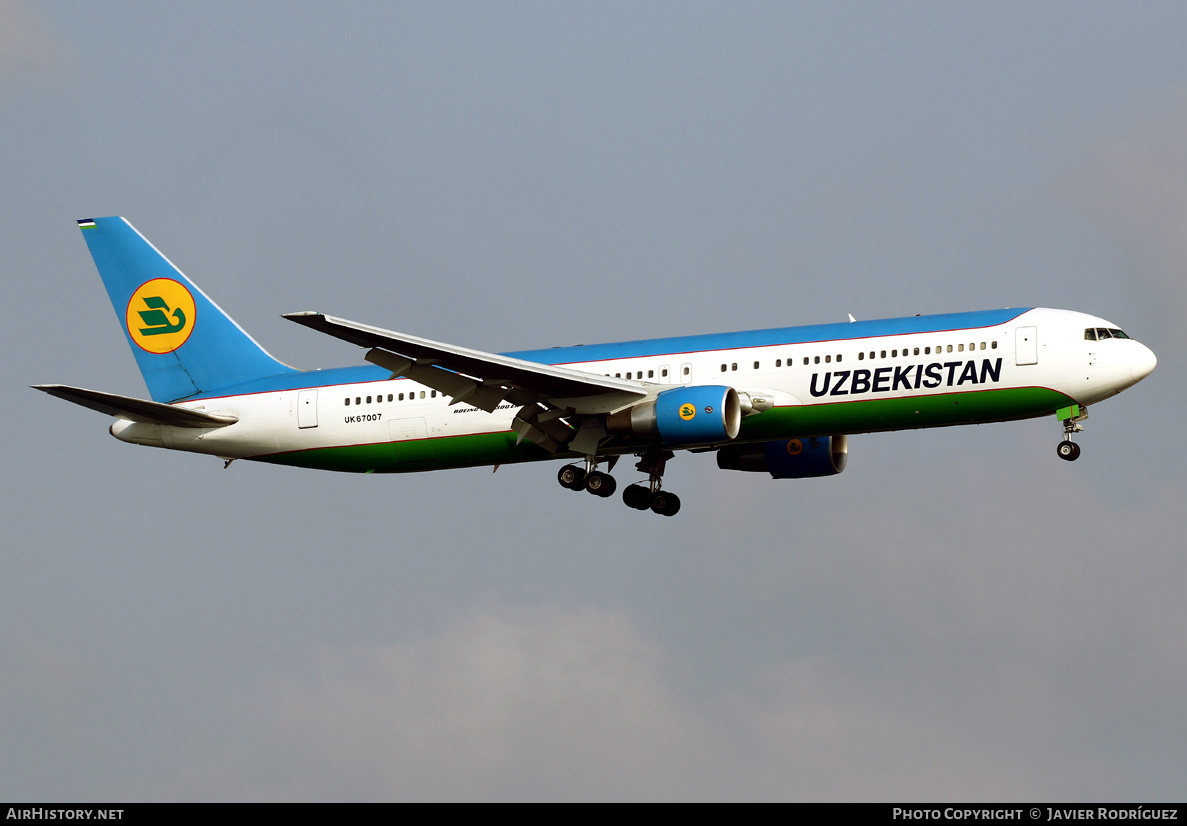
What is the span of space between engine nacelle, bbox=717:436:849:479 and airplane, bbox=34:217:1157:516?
5 cm

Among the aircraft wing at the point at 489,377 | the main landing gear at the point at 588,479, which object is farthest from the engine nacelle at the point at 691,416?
the main landing gear at the point at 588,479

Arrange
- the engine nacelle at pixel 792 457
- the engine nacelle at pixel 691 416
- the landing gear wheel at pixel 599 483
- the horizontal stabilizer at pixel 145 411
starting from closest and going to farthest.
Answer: the engine nacelle at pixel 691 416 → the horizontal stabilizer at pixel 145 411 → the landing gear wheel at pixel 599 483 → the engine nacelle at pixel 792 457

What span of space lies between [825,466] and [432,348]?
15977 millimetres

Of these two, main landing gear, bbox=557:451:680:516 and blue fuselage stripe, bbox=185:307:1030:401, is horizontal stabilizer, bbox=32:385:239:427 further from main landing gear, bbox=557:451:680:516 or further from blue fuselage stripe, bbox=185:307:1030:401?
main landing gear, bbox=557:451:680:516

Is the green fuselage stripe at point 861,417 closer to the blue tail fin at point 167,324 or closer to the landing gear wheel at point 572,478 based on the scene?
the landing gear wheel at point 572,478

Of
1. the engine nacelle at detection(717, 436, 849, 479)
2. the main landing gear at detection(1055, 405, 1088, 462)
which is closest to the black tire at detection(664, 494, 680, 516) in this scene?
the engine nacelle at detection(717, 436, 849, 479)

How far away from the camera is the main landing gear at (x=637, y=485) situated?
53812mm

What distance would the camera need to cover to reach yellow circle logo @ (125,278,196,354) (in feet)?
193

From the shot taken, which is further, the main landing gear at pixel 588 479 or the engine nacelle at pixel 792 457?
the engine nacelle at pixel 792 457

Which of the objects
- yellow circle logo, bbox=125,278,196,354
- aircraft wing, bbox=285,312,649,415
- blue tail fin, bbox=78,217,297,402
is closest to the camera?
aircraft wing, bbox=285,312,649,415

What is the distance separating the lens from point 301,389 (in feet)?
184

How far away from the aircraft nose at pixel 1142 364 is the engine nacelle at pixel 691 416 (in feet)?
37.7

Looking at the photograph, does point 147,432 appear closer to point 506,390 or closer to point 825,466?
point 506,390
